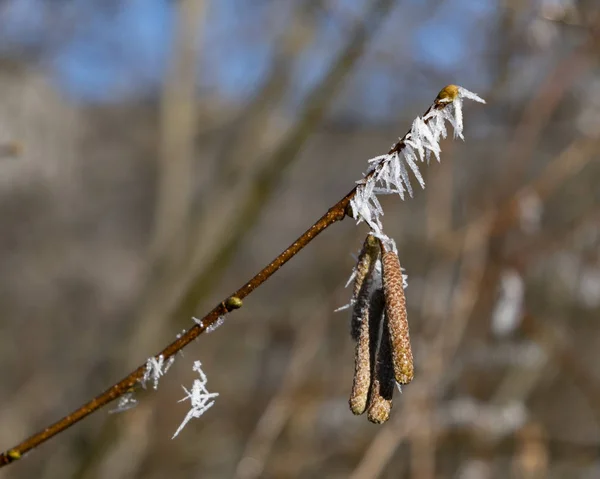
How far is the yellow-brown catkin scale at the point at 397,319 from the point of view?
2.42ft

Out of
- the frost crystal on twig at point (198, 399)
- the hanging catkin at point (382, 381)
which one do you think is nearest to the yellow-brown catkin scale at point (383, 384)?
the hanging catkin at point (382, 381)

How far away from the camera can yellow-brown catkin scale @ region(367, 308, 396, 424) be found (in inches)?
29.5

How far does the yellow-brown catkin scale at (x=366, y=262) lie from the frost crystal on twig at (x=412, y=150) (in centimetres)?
6

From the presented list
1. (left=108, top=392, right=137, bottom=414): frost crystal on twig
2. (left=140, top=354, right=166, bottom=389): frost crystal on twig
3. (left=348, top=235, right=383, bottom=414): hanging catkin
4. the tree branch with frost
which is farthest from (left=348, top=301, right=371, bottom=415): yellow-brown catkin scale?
(left=108, top=392, right=137, bottom=414): frost crystal on twig

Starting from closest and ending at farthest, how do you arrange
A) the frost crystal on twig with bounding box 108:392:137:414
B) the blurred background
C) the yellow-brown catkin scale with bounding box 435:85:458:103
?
the yellow-brown catkin scale with bounding box 435:85:458:103 < the frost crystal on twig with bounding box 108:392:137:414 < the blurred background

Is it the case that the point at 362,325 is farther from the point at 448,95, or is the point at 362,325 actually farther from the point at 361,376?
the point at 448,95

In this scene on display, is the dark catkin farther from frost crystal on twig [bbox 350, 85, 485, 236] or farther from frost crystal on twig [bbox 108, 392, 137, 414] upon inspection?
frost crystal on twig [bbox 108, 392, 137, 414]

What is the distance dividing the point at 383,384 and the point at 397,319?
0.08 meters

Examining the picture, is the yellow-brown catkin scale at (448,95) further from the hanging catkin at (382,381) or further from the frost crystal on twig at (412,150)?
the hanging catkin at (382,381)

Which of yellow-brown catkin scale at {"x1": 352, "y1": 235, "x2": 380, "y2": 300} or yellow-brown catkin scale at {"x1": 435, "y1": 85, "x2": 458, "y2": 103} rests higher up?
yellow-brown catkin scale at {"x1": 435, "y1": 85, "x2": 458, "y2": 103}

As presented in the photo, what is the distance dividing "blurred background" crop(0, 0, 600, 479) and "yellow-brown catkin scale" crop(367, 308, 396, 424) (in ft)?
0.55

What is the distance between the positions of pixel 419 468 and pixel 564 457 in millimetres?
1040

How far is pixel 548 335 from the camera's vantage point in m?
2.19

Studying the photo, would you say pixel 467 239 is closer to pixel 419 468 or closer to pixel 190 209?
pixel 419 468
